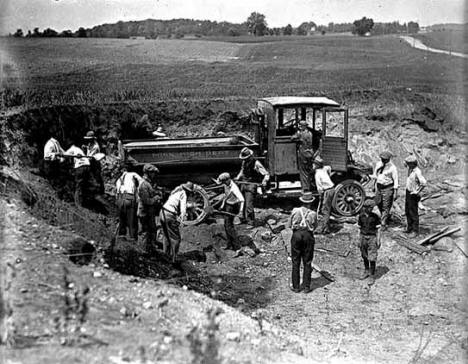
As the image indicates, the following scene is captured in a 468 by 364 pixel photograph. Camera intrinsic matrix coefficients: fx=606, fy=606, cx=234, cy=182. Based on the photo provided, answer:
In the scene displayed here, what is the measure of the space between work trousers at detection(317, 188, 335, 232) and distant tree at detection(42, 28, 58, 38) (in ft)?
45.3

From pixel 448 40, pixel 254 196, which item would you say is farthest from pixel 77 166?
pixel 448 40

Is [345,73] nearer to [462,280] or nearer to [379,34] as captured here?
[379,34]

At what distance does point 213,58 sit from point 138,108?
38.4ft

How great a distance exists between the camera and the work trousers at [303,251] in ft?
30.7

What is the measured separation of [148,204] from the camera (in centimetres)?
1016

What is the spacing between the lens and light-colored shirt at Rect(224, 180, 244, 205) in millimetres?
11047

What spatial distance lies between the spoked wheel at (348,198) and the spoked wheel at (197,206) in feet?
9.06

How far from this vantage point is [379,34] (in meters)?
35.6

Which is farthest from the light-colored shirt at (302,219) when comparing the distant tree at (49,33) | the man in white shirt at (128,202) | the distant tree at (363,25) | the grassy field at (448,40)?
the distant tree at (363,25)

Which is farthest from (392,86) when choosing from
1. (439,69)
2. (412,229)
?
(412,229)

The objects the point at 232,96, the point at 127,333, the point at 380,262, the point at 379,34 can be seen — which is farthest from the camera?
the point at 379,34

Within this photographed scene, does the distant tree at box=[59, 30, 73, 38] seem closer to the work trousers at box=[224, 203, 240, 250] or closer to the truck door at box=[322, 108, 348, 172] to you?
the truck door at box=[322, 108, 348, 172]

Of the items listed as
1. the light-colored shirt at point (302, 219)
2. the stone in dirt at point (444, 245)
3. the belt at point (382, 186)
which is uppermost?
the light-colored shirt at point (302, 219)

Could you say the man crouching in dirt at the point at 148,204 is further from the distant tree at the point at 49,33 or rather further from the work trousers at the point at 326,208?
the distant tree at the point at 49,33
